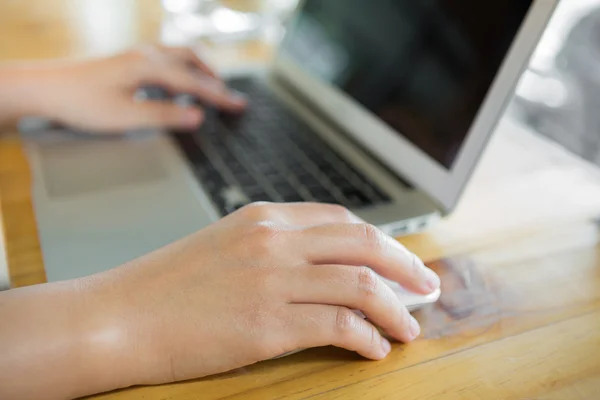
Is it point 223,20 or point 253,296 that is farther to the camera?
point 223,20

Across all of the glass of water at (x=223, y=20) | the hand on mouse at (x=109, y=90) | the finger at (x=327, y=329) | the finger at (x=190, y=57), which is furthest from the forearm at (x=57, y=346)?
the glass of water at (x=223, y=20)

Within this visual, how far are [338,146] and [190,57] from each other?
27 centimetres

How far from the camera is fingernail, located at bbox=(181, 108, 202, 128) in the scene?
2.49 feet

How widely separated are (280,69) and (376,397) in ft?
2.03

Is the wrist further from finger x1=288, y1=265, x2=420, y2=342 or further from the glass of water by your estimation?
the glass of water

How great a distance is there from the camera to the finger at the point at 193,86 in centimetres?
77

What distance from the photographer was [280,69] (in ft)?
2.99

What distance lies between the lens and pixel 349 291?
1.39ft

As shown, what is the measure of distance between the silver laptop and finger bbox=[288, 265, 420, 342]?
0.48ft

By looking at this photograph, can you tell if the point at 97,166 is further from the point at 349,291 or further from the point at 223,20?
the point at 223,20

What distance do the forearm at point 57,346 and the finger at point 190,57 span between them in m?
0.49

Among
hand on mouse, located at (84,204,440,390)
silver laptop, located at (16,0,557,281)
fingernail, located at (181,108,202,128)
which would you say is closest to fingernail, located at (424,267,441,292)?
hand on mouse, located at (84,204,440,390)

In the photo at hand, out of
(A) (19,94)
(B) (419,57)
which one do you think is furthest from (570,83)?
(A) (19,94)

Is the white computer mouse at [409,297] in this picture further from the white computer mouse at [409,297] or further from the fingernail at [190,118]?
the fingernail at [190,118]
